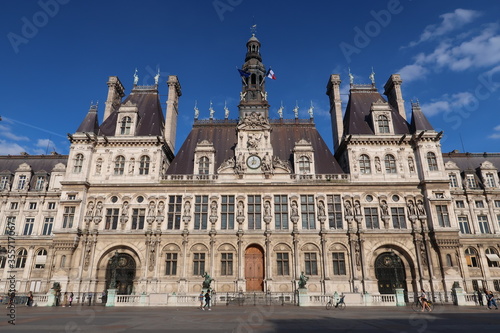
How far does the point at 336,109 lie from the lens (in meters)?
46.4

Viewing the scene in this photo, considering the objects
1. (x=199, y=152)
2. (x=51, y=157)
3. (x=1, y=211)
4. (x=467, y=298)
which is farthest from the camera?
(x=51, y=157)

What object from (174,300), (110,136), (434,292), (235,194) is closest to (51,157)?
(110,136)

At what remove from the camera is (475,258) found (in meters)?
41.7

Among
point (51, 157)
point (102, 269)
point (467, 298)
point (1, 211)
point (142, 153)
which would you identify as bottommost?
point (467, 298)

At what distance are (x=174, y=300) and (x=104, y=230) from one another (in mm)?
13139

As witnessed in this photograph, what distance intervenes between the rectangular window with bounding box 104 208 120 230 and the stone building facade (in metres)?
0.16

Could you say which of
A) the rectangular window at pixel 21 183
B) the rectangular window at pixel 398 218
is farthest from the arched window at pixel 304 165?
the rectangular window at pixel 21 183

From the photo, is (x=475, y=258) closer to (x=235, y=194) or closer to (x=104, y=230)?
(x=235, y=194)

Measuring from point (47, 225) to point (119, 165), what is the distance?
14.9 metres

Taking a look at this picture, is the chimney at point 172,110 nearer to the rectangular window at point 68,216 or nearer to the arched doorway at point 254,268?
the rectangular window at point 68,216

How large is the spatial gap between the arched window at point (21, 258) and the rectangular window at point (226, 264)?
2732 cm

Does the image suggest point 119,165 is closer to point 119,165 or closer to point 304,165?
point 119,165

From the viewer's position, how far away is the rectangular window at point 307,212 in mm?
36125

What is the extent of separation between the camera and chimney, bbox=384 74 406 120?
148 ft
